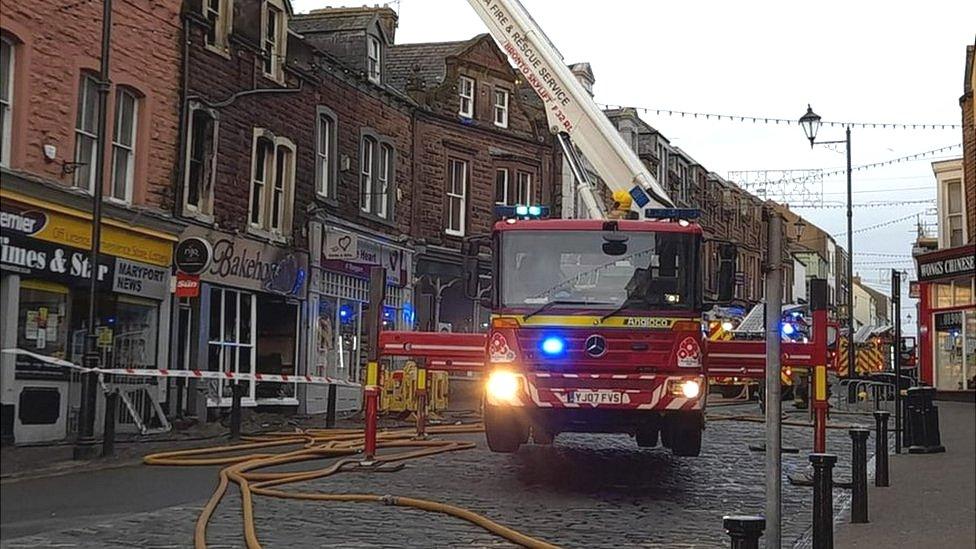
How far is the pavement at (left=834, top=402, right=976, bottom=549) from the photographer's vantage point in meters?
3.86

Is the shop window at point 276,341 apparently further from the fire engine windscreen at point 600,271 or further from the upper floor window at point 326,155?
the fire engine windscreen at point 600,271

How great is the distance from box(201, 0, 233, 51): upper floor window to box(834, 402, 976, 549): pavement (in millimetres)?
10008

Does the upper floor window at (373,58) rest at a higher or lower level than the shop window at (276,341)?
higher

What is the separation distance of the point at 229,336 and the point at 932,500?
580 inches

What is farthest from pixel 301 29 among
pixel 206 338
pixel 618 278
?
pixel 618 278

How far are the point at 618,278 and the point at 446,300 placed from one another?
18.7m

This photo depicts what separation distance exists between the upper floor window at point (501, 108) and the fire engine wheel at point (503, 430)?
20.4 meters

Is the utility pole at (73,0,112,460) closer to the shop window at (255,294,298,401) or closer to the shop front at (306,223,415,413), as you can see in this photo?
the shop window at (255,294,298,401)

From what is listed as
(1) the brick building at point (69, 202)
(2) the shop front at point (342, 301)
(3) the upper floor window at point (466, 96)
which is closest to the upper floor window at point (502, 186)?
(3) the upper floor window at point (466, 96)

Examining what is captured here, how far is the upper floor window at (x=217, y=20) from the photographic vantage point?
1534 centimetres

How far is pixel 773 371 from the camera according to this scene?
599 cm

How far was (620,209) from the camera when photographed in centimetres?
1379

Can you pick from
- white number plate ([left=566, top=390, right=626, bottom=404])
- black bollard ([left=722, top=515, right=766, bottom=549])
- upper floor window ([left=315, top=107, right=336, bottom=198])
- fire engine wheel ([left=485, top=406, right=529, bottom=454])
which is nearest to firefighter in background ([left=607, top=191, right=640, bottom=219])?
fire engine wheel ([left=485, top=406, right=529, bottom=454])

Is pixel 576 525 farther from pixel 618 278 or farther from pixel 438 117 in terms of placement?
pixel 438 117
